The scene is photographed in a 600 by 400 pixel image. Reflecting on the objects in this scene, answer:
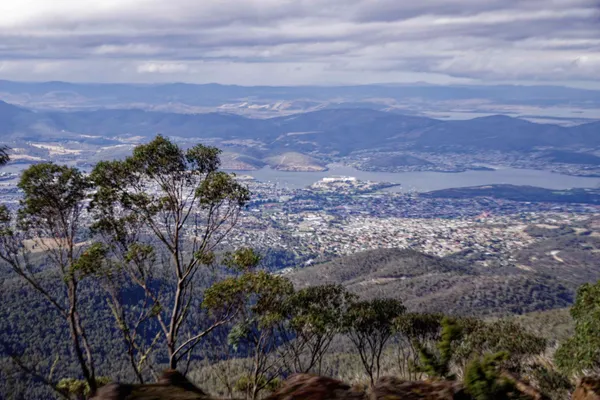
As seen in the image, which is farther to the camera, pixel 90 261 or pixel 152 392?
pixel 90 261

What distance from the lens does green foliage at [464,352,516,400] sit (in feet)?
27.6

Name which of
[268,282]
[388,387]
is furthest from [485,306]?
[388,387]

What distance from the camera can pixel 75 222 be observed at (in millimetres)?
17203

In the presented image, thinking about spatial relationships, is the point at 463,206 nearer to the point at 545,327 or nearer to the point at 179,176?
Result: the point at 545,327

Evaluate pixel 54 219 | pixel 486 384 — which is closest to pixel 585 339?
pixel 486 384

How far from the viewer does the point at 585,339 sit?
696 inches

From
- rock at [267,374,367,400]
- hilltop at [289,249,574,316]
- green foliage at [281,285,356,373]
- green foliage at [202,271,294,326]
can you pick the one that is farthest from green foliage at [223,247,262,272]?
hilltop at [289,249,574,316]

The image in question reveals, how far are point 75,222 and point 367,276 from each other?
212 ft

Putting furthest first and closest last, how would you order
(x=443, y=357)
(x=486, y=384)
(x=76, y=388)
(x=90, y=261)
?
(x=76, y=388), (x=90, y=261), (x=443, y=357), (x=486, y=384)

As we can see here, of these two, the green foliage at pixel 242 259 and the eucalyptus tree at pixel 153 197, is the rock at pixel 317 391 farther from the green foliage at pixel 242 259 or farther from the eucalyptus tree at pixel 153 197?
the green foliage at pixel 242 259

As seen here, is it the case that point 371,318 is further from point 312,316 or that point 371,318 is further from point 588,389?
point 588,389

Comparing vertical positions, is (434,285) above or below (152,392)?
below

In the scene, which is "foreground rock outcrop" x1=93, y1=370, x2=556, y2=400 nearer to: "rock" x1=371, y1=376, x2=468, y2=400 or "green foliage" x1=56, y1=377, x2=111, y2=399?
"rock" x1=371, y1=376, x2=468, y2=400

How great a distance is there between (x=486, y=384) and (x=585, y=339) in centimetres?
1116
